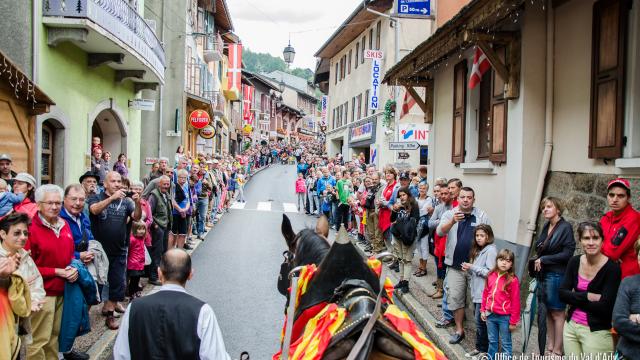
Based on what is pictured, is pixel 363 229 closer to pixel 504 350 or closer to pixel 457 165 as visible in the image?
pixel 457 165

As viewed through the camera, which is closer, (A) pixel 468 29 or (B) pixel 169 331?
(B) pixel 169 331

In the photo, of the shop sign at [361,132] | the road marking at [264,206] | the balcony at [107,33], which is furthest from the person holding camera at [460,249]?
the shop sign at [361,132]

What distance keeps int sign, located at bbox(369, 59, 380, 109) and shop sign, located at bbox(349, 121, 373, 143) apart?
1693mm

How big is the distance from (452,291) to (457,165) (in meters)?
5.10

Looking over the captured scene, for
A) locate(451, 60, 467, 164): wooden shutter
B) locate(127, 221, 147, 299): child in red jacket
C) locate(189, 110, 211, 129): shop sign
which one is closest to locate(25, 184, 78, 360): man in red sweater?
locate(127, 221, 147, 299): child in red jacket

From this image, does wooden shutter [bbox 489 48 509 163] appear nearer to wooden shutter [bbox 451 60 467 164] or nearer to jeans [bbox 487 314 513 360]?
wooden shutter [bbox 451 60 467 164]

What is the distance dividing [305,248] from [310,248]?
0.11 meters

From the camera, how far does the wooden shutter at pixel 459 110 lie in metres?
11.1

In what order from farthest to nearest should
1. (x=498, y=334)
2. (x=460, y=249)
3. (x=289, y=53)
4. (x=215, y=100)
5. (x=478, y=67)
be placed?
(x=215, y=100) → (x=289, y=53) → (x=478, y=67) → (x=460, y=249) → (x=498, y=334)

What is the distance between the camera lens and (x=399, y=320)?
3.18 m

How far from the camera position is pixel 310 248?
5.00 m

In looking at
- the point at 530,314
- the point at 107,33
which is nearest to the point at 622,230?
the point at 530,314

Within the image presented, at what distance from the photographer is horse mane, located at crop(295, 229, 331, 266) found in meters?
4.80

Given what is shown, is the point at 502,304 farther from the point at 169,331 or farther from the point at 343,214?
the point at 343,214
